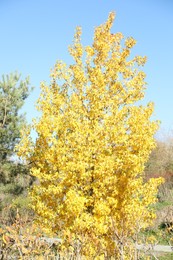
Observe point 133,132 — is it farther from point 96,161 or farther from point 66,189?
point 66,189

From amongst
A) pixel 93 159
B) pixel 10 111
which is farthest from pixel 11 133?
pixel 93 159

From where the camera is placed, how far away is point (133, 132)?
243 inches

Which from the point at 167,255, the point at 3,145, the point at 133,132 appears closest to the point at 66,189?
the point at 133,132

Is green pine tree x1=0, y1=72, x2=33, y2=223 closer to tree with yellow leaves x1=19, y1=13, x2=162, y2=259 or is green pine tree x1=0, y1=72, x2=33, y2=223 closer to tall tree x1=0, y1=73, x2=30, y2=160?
tall tree x1=0, y1=73, x2=30, y2=160

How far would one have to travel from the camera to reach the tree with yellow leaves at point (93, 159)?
230 inches

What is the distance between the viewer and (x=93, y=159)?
616cm

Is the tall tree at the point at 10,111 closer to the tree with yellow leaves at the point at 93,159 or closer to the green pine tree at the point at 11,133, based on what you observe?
the green pine tree at the point at 11,133

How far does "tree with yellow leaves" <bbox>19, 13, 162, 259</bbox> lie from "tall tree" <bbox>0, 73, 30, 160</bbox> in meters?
7.68

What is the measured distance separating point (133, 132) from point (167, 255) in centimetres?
742

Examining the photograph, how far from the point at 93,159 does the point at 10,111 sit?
31.3 feet

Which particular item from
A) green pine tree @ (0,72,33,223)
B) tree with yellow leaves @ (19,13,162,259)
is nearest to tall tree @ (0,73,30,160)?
green pine tree @ (0,72,33,223)

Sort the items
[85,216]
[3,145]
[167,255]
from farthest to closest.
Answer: [3,145] → [167,255] → [85,216]

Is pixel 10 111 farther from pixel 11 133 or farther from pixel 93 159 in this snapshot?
pixel 93 159

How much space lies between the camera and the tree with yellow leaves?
19.2 feet
